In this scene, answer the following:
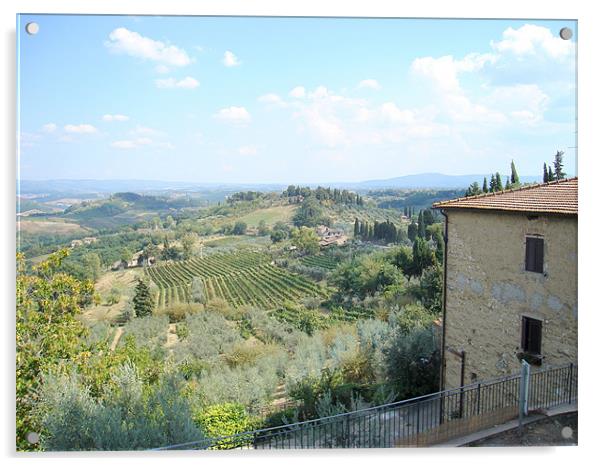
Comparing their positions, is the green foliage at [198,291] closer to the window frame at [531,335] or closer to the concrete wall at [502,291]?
the concrete wall at [502,291]

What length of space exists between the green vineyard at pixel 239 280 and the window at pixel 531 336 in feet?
16.9

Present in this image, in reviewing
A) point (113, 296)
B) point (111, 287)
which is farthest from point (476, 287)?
point (113, 296)

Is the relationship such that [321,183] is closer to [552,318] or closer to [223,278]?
[552,318]

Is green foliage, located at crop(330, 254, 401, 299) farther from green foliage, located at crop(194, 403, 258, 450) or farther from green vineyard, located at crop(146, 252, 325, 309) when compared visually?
green foliage, located at crop(194, 403, 258, 450)

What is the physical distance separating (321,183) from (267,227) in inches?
96.4

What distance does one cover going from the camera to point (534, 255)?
5.35 meters

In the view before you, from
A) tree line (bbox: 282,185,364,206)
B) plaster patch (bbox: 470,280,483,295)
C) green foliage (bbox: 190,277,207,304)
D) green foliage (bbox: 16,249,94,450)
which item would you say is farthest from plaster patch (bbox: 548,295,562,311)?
green foliage (bbox: 190,277,207,304)

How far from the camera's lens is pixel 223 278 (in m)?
10.2

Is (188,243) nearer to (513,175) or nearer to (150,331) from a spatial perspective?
(150,331)

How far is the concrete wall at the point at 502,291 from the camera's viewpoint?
16.7 feet

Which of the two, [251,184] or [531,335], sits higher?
[251,184]

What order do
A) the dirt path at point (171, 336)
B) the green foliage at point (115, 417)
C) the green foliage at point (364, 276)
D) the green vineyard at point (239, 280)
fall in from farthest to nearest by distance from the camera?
the green foliage at point (364, 276) < the green vineyard at point (239, 280) < the dirt path at point (171, 336) < the green foliage at point (115, 417)

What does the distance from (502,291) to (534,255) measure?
65 cm

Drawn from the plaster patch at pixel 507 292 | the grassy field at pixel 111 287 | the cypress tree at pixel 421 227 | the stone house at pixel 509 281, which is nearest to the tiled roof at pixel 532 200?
the stone house at pixel 509 281
